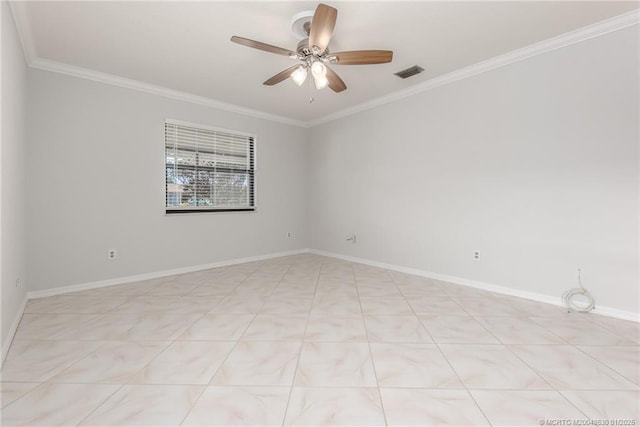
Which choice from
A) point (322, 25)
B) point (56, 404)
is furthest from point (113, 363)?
point (322, 25)

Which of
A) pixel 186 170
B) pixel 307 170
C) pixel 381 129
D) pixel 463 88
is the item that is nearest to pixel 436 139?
pixel 463 88

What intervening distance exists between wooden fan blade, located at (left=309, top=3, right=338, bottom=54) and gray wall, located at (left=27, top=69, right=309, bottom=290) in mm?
2754

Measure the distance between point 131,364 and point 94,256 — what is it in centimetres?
225

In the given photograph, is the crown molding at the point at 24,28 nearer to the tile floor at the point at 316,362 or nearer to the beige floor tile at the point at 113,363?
the tile floor at the point at 316,362

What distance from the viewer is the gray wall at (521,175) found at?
2.52 meters

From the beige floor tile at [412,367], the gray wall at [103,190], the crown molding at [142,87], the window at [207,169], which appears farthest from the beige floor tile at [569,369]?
the crown molding at [142,87]

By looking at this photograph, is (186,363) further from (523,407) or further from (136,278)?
(136,278)

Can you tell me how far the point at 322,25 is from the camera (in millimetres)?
2008

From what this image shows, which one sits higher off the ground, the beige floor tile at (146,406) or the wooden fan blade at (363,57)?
the wooden fan blade at (363,57)

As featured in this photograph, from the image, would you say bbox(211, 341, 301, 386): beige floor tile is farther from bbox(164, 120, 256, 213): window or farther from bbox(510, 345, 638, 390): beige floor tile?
bbox(164, 120, 256, 213): window

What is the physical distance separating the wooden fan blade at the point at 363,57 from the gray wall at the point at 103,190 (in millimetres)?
2733

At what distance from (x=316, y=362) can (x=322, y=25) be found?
228 centimetres

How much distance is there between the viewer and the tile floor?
55.8 inches

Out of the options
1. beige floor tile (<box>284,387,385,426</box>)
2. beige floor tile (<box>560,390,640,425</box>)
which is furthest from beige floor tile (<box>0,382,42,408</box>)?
beige floor tile (<box>560,390,640,425</box>)
